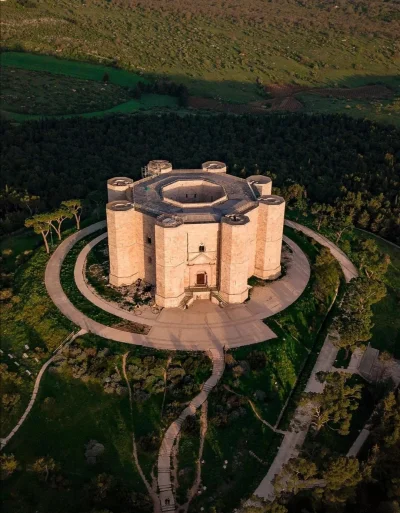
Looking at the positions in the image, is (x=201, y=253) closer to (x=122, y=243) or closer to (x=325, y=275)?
(x=122, y=243)

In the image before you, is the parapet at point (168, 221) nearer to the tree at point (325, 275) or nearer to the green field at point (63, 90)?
the tree at point (325, 275)

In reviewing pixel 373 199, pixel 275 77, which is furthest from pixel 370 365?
pixel 275 77

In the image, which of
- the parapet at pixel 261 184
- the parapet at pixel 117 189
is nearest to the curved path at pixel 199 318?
the parapet at pixel 117 189

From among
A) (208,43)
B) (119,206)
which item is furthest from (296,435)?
(208,43)

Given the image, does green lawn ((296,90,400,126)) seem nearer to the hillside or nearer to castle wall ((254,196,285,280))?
the hillside

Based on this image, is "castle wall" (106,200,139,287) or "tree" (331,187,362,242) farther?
"tree" (331,187,362,242)

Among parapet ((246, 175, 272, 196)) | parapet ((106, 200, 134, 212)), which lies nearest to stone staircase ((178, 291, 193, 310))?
parapet ((106, 200, 134, 212))
